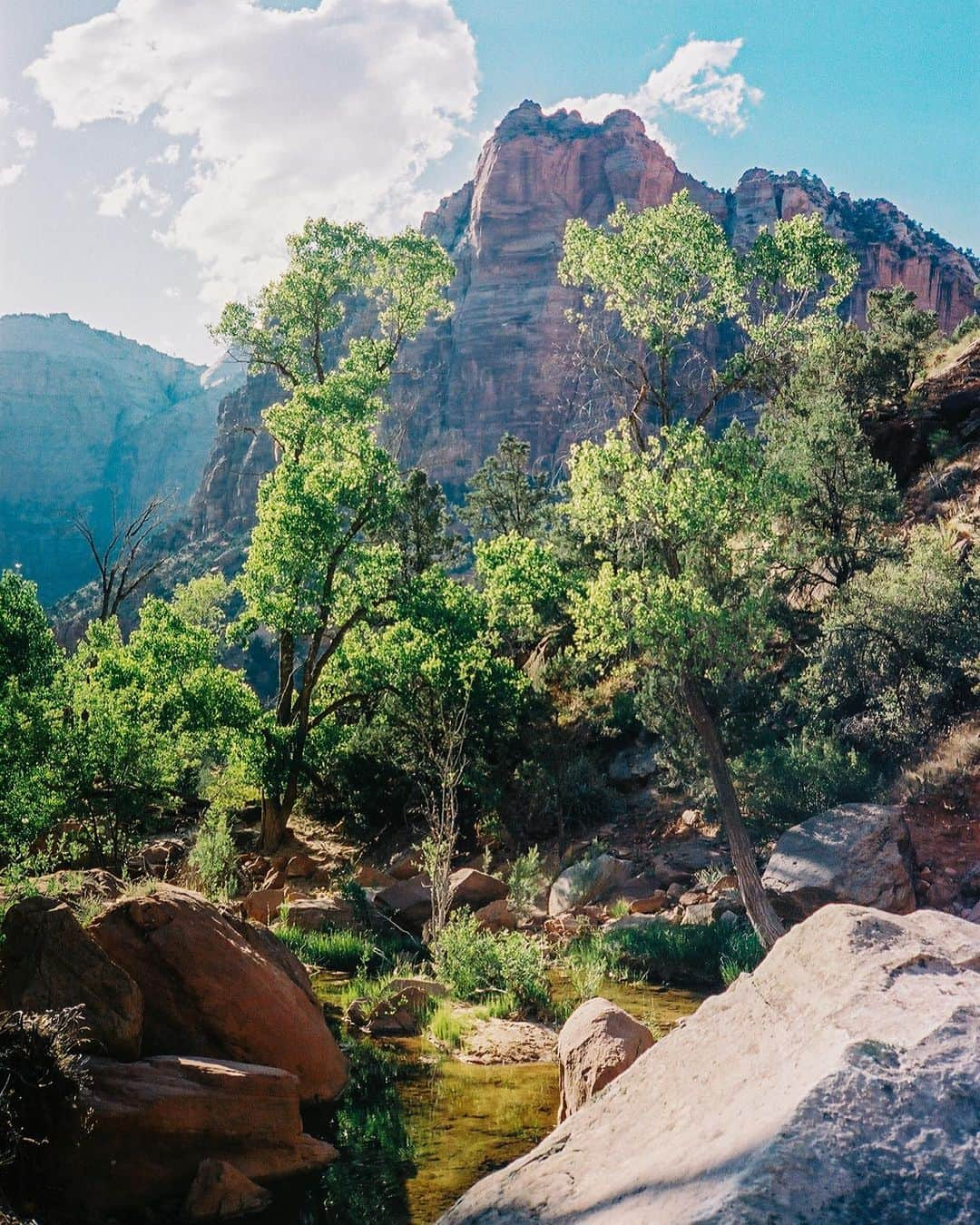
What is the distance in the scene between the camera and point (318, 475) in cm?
1880

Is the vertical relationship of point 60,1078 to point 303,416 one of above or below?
below

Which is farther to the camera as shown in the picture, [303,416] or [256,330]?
[256,330]

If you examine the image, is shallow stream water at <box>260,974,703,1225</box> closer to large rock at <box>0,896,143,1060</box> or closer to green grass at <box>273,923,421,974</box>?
large rock at <box>0,896,143,1060</box>

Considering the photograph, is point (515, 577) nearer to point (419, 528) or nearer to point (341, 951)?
point (419, 528)

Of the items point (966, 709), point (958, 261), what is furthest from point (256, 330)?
point (958, 261)

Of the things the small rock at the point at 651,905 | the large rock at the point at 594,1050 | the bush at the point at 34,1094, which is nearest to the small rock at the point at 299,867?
the small rock at the point at 651,905

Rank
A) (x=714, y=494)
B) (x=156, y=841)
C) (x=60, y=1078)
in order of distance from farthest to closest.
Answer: (x=156, y=841), (x=714, y=494), (x=60, y=1078)

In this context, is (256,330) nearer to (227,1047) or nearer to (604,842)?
(604,842)

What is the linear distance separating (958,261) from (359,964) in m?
108

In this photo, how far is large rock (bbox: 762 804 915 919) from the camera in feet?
39.9

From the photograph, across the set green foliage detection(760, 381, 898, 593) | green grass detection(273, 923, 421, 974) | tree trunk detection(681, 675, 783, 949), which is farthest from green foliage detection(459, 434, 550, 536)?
green grass detection(273, 923, 421, 974)

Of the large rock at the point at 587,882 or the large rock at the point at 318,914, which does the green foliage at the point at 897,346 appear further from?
the large rock at the point at 318,914

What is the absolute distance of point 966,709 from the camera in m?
15.3

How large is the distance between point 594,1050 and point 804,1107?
4.68 metres
